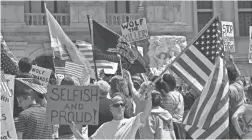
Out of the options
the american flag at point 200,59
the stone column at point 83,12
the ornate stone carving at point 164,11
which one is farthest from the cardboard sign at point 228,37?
the american flag at point 200,59

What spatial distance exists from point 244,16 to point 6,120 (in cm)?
2025

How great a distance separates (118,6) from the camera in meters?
24.4

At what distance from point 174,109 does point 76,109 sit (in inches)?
64.4

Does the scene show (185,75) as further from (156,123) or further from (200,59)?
(156,123)

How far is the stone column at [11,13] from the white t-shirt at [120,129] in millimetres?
14576

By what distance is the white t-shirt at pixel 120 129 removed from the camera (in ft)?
25.2

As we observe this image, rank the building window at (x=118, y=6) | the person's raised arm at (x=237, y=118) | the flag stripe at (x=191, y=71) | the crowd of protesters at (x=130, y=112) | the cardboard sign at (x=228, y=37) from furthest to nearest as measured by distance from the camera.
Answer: the building window at (x=118, y=6), the cardboard sign at (x=228, y=37), the flag stripe at (x=191, y=71), the person's raised arm at (x=237, y=118), the crowd of protesters at (x=130, y=112)

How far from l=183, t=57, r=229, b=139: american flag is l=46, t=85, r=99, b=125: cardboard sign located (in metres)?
1.29

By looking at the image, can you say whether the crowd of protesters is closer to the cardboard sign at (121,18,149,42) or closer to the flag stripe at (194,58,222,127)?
the flag stripe at (194,58,222,127)

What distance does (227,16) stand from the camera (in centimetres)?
2678

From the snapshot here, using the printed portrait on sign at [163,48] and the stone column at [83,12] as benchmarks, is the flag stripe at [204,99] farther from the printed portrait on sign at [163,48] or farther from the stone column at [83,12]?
the stone column at [83,12]

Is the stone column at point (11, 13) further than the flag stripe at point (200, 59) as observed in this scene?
Yes

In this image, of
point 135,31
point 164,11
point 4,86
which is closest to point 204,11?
point 164,11

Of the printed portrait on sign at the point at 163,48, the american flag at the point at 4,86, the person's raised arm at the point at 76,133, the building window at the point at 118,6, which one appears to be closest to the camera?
the person's raised arm at the point at 76,133
